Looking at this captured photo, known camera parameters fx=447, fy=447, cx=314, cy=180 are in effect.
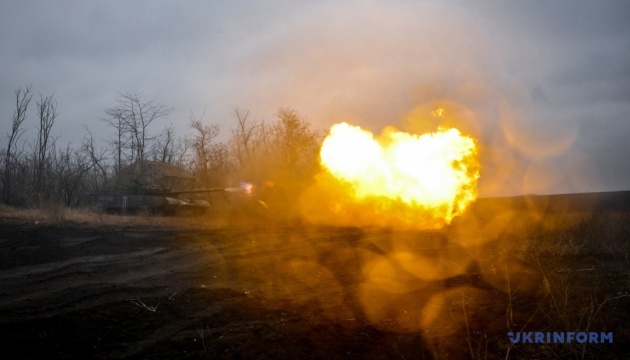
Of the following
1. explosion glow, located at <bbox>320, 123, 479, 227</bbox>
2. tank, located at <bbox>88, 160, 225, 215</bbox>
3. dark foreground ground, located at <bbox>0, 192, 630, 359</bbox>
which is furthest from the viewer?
tank, located at <bbox>88, 160, 225, 215</bbox>

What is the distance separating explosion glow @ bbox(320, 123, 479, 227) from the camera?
667 inches

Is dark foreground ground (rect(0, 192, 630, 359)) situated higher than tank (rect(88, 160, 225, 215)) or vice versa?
tank (rect(88, 160, 225, 215))

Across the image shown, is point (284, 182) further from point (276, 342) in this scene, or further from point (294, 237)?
point (276, 342)

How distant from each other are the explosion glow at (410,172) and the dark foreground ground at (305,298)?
10.2 ft
